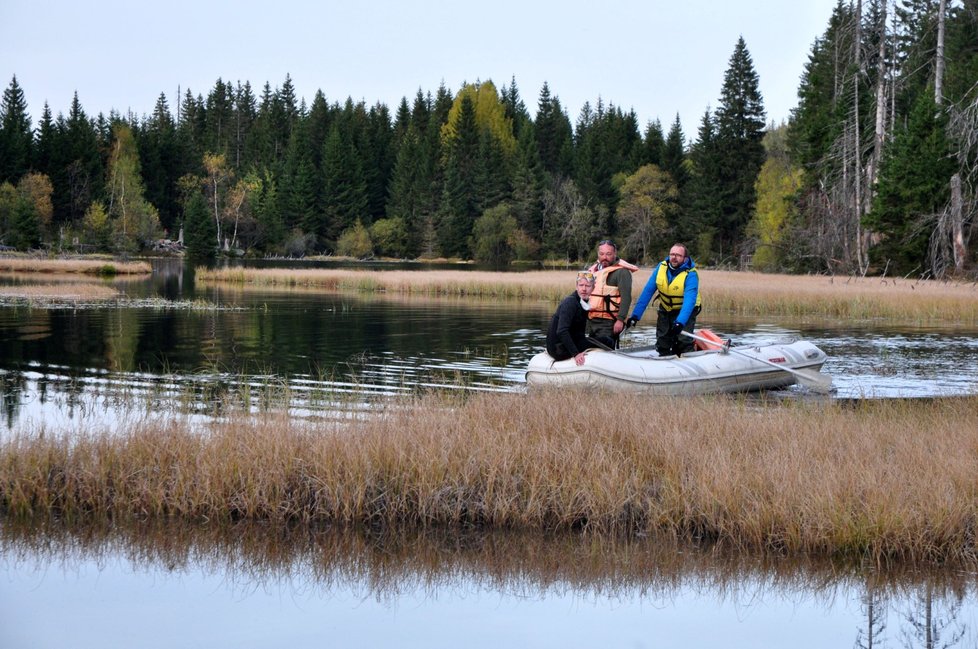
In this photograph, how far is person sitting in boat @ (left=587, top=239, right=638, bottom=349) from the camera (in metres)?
13.2

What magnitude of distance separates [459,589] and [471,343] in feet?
45.5

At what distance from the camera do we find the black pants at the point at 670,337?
546 inches

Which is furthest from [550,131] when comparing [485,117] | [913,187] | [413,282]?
[913,187]

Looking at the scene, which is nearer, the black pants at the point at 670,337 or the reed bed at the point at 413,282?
the black pants at the point at 670,337

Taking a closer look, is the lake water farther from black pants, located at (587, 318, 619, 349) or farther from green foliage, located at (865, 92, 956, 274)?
green foliage, located at (865, 92, 956, 274)

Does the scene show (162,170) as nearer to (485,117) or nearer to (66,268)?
(485,117)

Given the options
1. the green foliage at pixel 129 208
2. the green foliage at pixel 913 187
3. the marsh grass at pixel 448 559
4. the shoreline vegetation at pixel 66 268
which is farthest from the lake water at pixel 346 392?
the green foliage at pixel 129 208

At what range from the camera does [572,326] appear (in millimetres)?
12555

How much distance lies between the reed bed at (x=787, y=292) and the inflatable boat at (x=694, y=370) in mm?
13320

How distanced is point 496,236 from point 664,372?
71444 mm

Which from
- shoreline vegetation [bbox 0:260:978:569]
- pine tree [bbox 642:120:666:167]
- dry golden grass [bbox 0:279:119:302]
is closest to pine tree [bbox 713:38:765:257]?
pine tree [bbox 642:120:666:167]

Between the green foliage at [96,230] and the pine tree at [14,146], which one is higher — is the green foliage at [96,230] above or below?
below

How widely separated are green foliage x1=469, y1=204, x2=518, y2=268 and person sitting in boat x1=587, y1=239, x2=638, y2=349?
6954 centimetres

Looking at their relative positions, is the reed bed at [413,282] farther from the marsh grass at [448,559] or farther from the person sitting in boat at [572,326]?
the marsh grass at [448,559]
